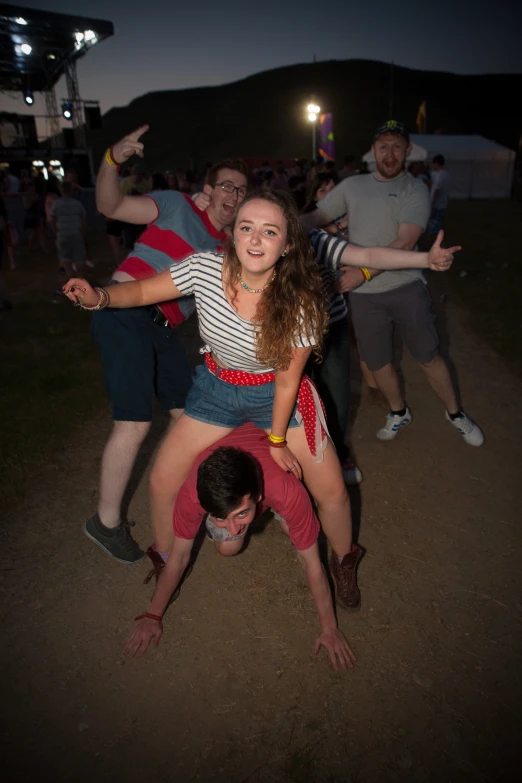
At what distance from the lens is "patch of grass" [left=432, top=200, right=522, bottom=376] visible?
7.12 metres

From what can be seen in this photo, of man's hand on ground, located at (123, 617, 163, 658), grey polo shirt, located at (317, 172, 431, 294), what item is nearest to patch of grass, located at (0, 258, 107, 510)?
man's hand on ground, located at (123, 617, 163, 658)

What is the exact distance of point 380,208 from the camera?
3.91 metres

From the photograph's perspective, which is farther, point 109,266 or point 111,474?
point 109,266

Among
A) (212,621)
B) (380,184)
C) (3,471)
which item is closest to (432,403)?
(380,184)

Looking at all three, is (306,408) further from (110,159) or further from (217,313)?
(110,159)

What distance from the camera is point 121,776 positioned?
2.04 meters

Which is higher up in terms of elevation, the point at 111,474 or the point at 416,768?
the point at 111,474

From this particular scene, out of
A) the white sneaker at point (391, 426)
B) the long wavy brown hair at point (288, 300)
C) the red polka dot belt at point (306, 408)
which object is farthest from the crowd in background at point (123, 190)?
the red polka dot belt at point (306, 408)

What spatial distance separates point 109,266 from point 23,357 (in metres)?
6.29

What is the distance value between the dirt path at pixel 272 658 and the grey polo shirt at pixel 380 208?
1.72 m

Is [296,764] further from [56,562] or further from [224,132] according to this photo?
[224,132]

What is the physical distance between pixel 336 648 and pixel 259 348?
5.13 feet

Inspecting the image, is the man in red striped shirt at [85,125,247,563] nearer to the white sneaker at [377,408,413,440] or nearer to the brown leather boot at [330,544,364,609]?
the brown leather boot at [330,544,364,609]

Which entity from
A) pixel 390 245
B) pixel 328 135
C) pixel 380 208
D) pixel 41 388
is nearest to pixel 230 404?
pixel 390 245
